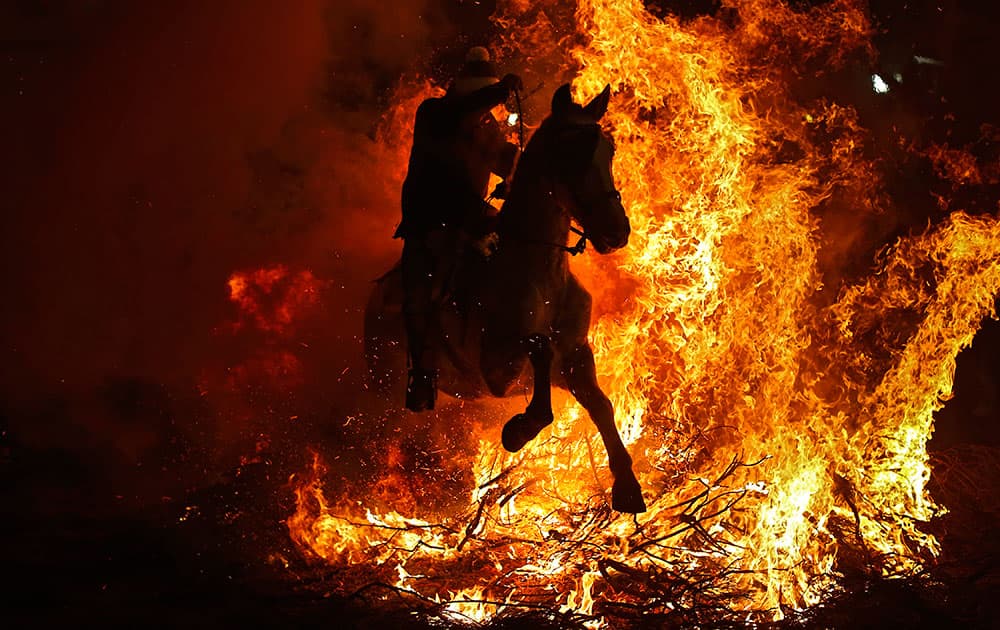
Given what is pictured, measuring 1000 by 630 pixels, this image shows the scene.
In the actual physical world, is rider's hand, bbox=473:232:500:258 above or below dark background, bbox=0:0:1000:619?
above

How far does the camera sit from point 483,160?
6.70 m

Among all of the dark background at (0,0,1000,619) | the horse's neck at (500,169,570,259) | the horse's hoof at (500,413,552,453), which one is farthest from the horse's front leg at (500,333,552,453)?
the dark background at (0,0,1000,619)

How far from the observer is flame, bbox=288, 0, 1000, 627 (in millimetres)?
6824

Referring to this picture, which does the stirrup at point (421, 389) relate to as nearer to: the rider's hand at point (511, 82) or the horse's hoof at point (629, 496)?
the horse's hoof at point (629, 496)

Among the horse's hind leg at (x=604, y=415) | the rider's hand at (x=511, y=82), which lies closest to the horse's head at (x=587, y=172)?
the rider's hand at (x=511, y=82)

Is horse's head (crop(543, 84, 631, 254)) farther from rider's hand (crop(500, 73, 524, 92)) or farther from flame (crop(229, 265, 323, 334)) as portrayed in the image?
flame (crop(229, 265, 323, 334))

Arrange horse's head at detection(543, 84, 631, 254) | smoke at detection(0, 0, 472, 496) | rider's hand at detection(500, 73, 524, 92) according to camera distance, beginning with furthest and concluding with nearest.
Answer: smoke at detection(0, 0, 472, 496) → rider's hand at detection(500, 73, 524, 92) → horse's head at detection(543, 84, 631, 254)

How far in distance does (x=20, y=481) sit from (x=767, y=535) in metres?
8.34

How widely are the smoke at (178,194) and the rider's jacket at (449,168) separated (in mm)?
3497

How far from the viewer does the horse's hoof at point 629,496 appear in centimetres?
638

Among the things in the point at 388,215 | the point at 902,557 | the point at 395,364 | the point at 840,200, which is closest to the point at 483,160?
the point at 395,364

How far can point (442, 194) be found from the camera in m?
6.59

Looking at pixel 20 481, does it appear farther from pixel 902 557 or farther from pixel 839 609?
pixel 902 557

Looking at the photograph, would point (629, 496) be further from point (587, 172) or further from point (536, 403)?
point (587, 172)
